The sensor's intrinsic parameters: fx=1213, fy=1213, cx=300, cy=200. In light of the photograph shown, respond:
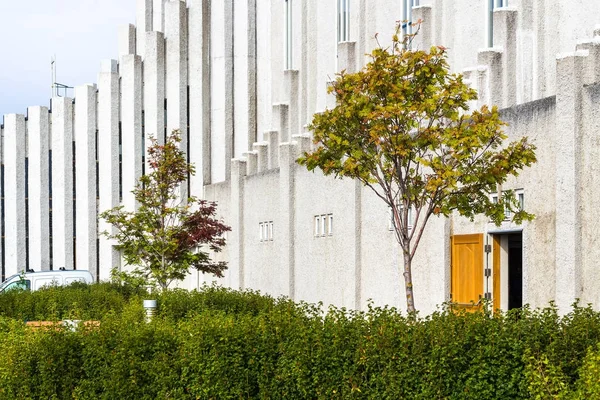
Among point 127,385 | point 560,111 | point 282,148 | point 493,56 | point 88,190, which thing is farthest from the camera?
point 88,190

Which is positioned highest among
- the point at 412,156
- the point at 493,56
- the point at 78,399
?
the point at 493,56

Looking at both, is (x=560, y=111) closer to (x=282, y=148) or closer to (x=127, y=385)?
(x=127, y=385)

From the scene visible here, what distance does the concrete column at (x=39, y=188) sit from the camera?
188ft

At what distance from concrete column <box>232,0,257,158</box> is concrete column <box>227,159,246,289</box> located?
2.36 meters

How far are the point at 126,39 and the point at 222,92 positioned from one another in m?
9.46

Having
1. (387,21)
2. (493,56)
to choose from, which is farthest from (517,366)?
(387,21)

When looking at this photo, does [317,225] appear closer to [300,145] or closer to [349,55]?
[300,145]

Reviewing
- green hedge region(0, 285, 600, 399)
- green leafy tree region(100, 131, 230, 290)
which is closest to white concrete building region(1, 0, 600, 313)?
green leafy tree region(100, 131, 230, 290)

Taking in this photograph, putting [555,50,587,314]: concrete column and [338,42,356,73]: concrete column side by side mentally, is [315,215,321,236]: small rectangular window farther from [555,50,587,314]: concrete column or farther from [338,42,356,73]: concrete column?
[555,50,587,314]: concrete column

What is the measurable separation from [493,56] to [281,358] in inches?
520

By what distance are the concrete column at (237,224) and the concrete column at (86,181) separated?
12364 mm

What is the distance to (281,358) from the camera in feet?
43.9

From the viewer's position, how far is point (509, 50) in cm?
2483

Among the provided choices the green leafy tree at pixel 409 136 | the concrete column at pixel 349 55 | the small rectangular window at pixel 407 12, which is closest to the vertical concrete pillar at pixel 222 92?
the concrete column at pixel 349 55
